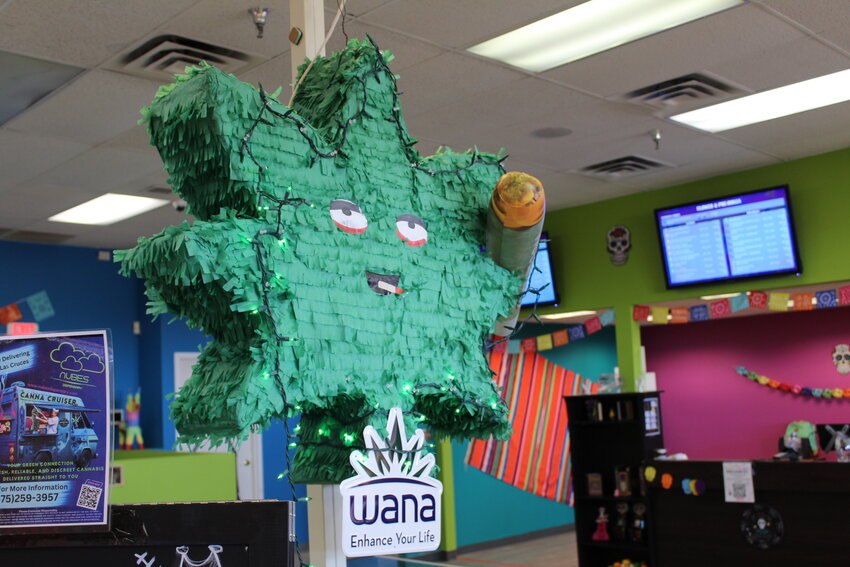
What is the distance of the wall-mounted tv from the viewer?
5.15 metres

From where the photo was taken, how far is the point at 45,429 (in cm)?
112

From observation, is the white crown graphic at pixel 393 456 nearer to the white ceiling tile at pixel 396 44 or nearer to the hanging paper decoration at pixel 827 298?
the white ceiling tile at pixel 396 44

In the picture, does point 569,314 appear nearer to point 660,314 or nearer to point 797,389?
point 660,314

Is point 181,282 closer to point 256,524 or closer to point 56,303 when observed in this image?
point 256,524

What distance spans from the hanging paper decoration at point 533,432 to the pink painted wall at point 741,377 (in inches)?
35.8

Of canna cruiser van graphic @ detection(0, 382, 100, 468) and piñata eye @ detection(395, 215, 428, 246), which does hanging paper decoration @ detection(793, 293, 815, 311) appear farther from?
canna cruiser van graphic @ detection(0, 382, 100, 468)

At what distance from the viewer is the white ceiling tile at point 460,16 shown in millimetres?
3061

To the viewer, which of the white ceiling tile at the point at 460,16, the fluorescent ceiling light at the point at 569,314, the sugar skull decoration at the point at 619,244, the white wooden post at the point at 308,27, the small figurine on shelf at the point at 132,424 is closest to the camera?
the white wooden post at the point at 308,27

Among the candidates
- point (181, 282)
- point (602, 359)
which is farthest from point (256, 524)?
point (602, 359)

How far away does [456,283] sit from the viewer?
1279mm

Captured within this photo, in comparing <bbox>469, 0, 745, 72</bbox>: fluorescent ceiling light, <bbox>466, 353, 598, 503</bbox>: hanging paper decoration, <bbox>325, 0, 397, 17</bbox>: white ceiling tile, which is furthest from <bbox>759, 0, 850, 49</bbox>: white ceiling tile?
<bbox>466, 353, 598, 503</bbox>: hanging paper decoration

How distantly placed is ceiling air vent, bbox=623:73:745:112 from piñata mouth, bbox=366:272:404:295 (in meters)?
3.08

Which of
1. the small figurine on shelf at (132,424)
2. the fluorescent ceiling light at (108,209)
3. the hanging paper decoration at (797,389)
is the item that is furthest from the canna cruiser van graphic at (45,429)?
the hanging paper decoration at (797,389)

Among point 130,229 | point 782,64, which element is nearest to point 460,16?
point 782,64
